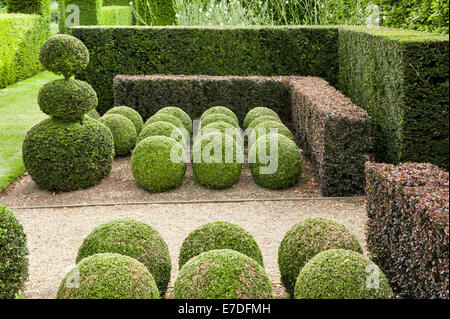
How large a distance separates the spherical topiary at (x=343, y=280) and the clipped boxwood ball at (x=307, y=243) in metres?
0.47

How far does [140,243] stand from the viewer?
4477mm

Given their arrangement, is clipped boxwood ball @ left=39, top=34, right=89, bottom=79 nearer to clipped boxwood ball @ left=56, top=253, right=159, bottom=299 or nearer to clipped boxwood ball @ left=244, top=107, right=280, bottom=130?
clipped boxwood ball @ left=244, top=107, right=280, bottom=130

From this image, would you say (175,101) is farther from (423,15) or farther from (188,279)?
(188,279)

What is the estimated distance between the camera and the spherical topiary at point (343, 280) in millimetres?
3701

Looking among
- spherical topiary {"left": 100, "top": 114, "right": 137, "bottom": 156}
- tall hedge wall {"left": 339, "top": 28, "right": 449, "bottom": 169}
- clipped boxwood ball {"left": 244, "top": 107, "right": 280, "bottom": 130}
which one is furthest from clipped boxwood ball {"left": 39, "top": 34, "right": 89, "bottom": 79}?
tall hedge wall {"left": 339, "top": 28, "right": 449, "bottom": 169}

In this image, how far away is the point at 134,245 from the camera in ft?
14.6

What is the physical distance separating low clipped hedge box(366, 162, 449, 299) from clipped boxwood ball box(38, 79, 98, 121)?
4987mm

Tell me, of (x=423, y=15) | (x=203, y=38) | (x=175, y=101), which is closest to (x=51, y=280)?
(x=423, y=15)

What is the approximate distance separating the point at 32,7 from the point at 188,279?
22646 mm

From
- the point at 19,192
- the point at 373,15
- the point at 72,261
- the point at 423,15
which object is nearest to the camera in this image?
the point at 72,261

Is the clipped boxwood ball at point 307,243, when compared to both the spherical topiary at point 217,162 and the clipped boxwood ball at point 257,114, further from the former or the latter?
the clipped boxwood ball at point 257,114

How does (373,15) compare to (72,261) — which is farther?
(373,15)

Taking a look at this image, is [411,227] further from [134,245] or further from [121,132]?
[121,132]
